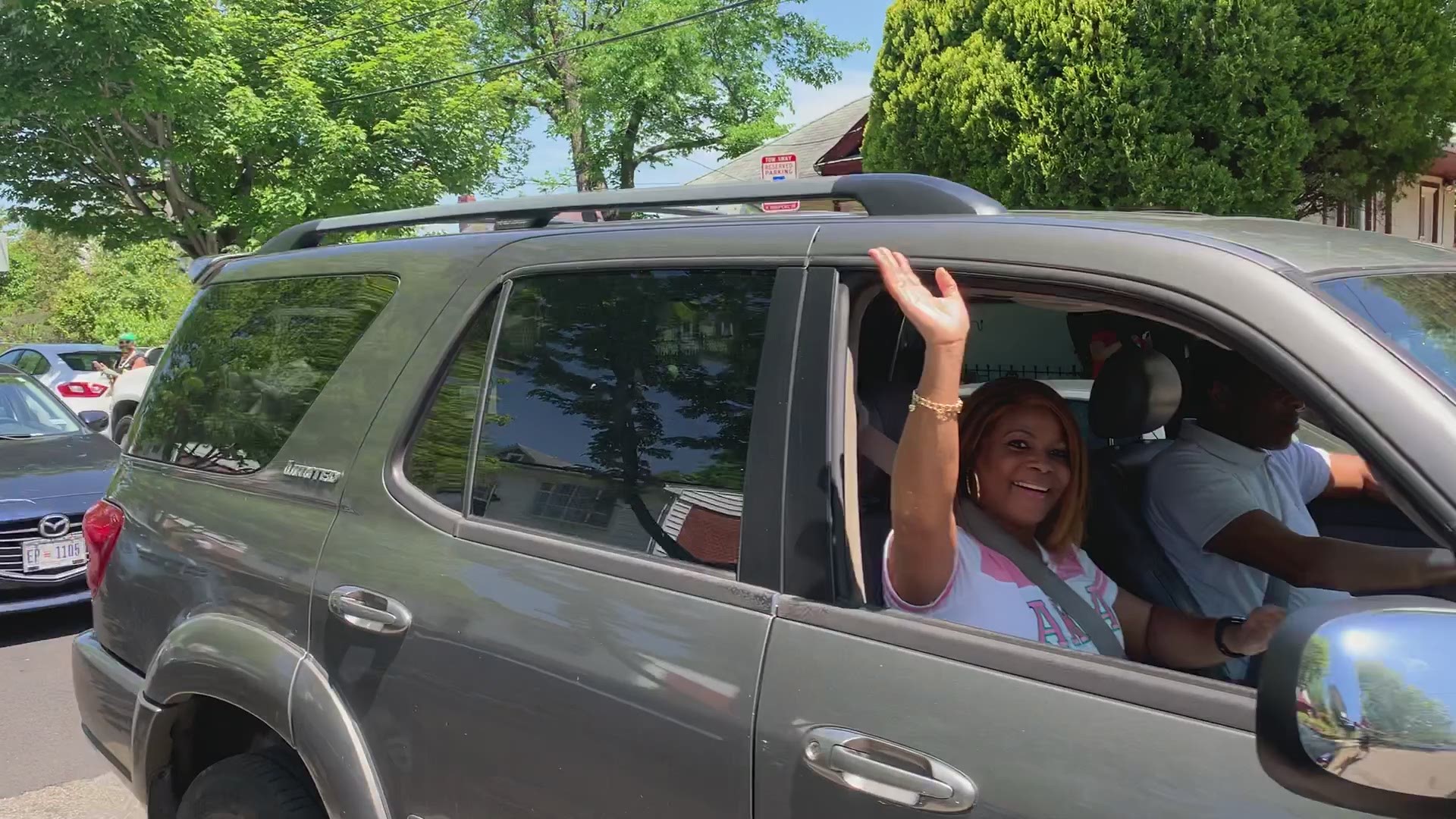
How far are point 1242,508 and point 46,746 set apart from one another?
15.1 feet

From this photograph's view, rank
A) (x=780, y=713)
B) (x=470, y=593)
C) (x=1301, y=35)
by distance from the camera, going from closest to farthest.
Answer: (x=780, y=713) → (x=470, y=593) → (x=1301, y=35)

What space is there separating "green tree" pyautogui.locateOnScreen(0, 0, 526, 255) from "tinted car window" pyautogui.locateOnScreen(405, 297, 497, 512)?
1485cm

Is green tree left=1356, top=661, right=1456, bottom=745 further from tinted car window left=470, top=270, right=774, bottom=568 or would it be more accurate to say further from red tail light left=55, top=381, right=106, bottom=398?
red tail light left=55, top=381, right=106, bottom=398

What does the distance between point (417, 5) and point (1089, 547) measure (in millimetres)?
18661

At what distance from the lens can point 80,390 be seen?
1497cm

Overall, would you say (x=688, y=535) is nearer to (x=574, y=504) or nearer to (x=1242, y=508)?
(x=574, y=504)

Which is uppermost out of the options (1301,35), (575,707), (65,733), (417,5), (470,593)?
(417,5)

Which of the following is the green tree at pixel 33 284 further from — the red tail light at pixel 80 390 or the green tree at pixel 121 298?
the red tail light at pixel 80 390

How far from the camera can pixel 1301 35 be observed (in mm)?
8070

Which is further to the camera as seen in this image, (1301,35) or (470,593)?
(1301,35)

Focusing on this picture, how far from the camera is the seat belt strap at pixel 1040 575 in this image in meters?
1.82

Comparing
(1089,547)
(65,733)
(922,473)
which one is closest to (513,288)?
(922,473)

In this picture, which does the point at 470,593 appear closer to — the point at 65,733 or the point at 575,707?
the point at 575,707

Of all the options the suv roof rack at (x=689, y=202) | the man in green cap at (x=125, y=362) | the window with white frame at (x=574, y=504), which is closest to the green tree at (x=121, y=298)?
the man in green cap at (x=125, y=362)
